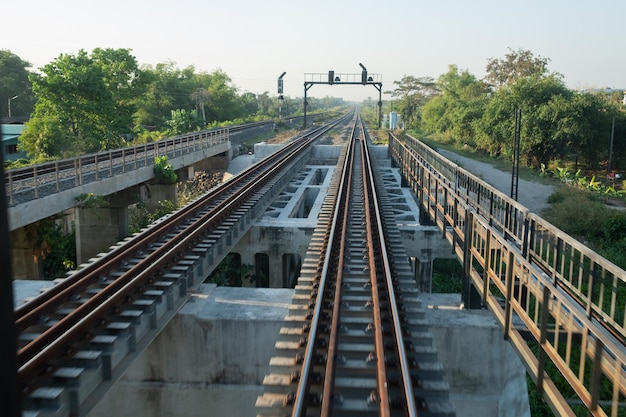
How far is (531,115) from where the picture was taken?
34.4 m

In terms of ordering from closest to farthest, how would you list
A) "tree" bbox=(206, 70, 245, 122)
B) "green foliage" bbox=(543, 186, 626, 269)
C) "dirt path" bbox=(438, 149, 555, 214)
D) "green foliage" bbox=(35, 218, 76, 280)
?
"green foliage" bbox=(35, 218, 76, 280) → "green foliage" bbox=(543, 186, 626, 269) → "dirt path" bbox=(438, 149, 555, 214) → "tree" bbox=(206, 70, 245, 122)

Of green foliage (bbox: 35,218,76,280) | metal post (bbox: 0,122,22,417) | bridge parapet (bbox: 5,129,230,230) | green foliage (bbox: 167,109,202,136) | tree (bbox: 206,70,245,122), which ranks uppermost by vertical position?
tree (bbox: 206,70,245,122)

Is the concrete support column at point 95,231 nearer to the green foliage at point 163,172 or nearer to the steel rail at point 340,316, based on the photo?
the green foliage at point 163,172

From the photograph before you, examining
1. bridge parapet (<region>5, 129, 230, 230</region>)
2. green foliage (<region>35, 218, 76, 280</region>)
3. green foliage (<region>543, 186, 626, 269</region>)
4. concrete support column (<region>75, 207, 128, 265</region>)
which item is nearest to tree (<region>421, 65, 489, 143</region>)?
green foliage (<region>543, 186, 626, 269</region>)

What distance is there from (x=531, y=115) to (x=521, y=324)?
30083mm

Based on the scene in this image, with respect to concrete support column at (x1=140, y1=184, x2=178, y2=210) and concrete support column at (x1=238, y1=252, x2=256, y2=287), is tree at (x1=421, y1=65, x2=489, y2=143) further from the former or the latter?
concrete support column at (x1=238, y1=252, x2=256, y2=287)

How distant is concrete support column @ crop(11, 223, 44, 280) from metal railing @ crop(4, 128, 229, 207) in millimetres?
1262

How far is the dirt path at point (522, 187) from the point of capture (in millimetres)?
23703

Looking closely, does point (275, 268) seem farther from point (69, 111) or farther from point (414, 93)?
point (414, 93)

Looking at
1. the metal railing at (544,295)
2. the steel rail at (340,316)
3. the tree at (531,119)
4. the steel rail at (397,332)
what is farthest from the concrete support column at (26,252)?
the tree at (531,119)

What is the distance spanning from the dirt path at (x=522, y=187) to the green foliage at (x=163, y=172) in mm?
14667

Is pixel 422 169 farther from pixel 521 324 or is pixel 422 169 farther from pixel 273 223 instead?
pixel 521 324

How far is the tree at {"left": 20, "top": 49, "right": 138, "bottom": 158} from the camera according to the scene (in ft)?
96.8

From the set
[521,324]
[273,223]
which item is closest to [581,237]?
[273,223]
